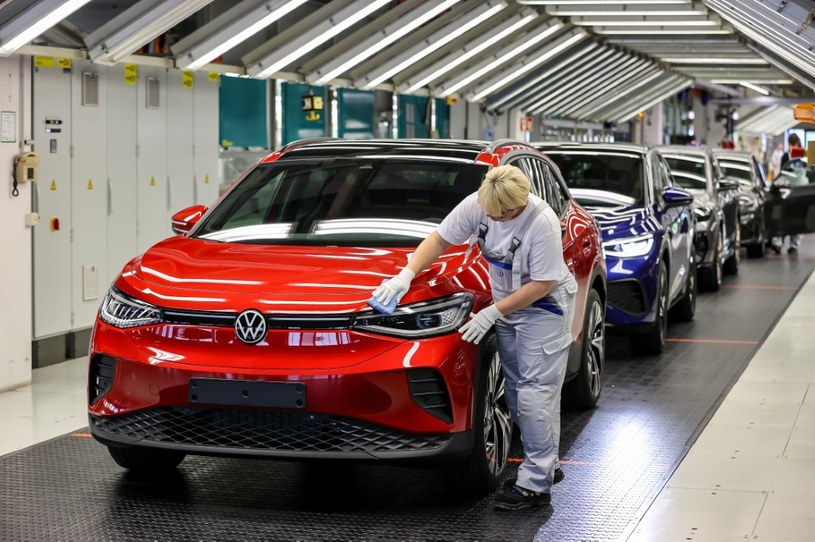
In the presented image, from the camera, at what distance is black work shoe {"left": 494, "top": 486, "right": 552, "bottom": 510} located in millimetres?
5289

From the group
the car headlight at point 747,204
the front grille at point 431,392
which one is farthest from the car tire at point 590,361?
the car headlight at point 747,204

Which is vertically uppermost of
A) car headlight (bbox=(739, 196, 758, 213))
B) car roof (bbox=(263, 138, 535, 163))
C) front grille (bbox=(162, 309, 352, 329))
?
car roof (bbox=(263, 138, 535, 163))

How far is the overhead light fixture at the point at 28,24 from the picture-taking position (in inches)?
308

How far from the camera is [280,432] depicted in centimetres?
498

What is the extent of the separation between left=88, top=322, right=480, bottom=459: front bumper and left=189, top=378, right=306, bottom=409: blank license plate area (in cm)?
2

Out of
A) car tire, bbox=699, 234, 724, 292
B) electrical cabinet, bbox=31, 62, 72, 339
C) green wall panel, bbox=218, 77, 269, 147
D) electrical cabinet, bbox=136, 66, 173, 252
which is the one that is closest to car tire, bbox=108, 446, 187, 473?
electrical cabinet, bbox=31, 62, 72, 339

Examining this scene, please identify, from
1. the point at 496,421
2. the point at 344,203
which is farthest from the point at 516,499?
the point at 344,203

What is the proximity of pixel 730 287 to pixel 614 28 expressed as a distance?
5.00 meters

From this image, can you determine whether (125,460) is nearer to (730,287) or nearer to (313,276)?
(313,276)

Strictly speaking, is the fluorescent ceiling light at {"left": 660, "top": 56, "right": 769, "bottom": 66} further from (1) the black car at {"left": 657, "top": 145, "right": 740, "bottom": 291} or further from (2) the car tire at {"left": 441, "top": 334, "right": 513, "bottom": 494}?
(2) the car tire at {"left": 441, "top": 334, "right": 513, "bottom": 494}

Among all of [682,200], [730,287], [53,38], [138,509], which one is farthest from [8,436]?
[730,287]

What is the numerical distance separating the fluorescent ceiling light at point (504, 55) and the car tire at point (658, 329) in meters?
7.36

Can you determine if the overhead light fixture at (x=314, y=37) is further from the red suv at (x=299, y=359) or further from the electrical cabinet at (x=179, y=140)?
the red suv at (x=299, y=359)

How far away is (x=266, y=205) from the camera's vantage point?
6160mm
